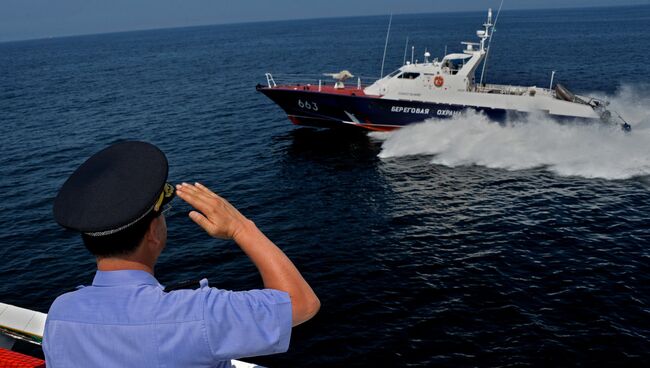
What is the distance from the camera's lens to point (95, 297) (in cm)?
177

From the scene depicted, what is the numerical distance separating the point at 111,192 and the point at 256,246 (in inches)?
25.2

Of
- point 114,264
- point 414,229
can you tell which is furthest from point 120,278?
point 414,229

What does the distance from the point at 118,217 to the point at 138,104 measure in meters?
51.7

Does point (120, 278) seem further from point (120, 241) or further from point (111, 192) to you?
point (111, 192)

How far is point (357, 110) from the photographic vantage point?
3069 cm

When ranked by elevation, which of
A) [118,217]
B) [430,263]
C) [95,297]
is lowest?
[430,263]

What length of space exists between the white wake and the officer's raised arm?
25.3 m

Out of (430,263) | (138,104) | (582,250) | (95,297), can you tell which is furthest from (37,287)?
(138,104)

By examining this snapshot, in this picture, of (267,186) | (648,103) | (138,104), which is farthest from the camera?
(138,104)

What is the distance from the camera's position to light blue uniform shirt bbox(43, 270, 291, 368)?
5.60 feet

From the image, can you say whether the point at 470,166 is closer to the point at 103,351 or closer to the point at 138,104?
the point at 103,351

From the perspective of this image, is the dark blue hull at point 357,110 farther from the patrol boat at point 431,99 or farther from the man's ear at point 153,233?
the man's ear at point 153,233

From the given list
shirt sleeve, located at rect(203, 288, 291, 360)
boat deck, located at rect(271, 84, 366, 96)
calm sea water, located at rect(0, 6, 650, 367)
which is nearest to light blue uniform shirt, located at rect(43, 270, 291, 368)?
shirt sleeve, located at rect(203, 288, 291, 360)

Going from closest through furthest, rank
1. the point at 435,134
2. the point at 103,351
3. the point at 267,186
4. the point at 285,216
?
the point at 103,351, the point at 285,216, the point at 267,186, the point at 435,134
